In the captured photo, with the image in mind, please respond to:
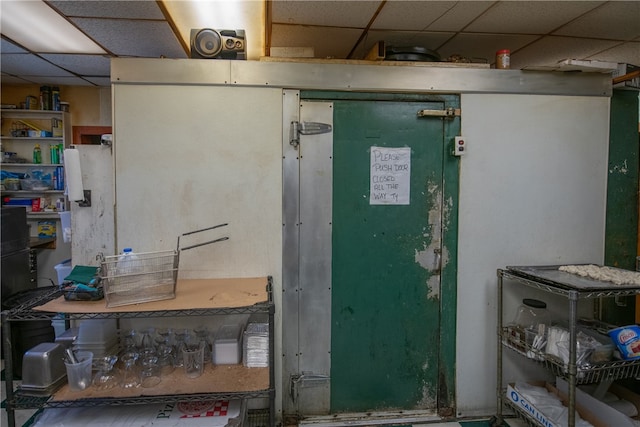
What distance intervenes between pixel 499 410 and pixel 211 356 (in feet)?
5.74

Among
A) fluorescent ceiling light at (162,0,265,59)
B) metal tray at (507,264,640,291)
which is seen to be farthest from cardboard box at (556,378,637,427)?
fluorescent ceiling light at (162,0,265,59)

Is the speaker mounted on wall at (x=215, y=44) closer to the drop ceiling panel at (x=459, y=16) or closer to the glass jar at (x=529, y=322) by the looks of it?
the drop ceiling panel at (x=459, y=16)

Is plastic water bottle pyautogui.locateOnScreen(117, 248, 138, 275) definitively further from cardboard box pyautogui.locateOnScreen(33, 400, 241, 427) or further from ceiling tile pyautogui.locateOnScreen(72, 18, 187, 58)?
ceiling tile pyautogui.locateOnScreen(72, 18, 187, 58)

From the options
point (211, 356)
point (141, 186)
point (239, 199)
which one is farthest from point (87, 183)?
point (211, 356)

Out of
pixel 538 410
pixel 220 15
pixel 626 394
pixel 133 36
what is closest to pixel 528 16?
pixel 220 15

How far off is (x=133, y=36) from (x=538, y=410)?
11.5ft

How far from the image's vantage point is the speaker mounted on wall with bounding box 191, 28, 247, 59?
2092 mm

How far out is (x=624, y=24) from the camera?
221 cm

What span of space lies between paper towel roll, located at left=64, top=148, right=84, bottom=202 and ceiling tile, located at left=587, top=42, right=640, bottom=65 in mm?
3646

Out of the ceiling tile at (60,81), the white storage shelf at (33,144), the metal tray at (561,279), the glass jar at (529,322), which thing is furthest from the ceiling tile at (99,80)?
the glass jar at (529,322)

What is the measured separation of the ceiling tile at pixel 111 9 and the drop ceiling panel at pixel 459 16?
1669 millimetres

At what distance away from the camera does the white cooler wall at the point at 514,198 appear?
2.27 metres

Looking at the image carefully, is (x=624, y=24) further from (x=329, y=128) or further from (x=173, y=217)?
(x=173, y=217)

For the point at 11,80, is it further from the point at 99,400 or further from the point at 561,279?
the point at 561,279
